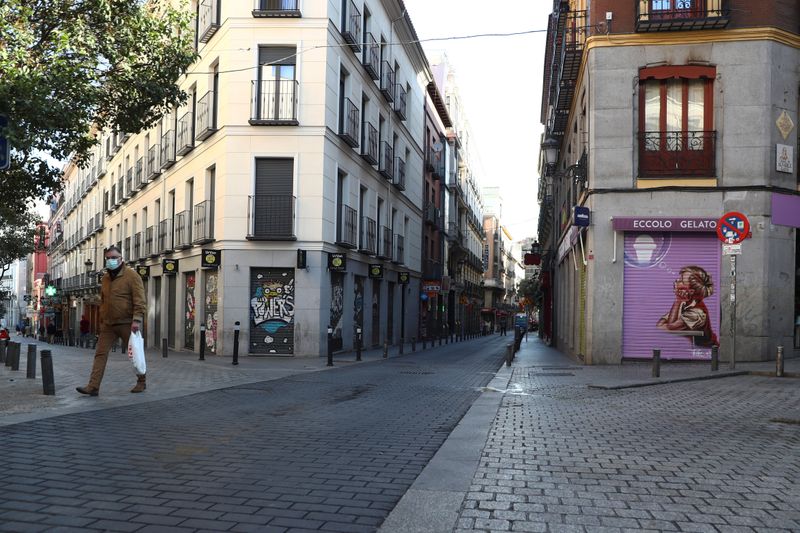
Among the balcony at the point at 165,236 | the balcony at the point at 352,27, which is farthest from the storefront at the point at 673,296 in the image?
the balcony at the point at 165,236

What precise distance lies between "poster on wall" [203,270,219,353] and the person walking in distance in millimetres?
12648

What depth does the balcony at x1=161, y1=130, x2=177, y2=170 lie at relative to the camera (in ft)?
88.2

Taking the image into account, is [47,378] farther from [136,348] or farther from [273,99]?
[273,99]

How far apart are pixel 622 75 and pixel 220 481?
14403mm

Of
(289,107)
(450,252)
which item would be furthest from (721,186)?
(450,252)

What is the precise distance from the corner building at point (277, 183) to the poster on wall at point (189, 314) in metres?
0.08

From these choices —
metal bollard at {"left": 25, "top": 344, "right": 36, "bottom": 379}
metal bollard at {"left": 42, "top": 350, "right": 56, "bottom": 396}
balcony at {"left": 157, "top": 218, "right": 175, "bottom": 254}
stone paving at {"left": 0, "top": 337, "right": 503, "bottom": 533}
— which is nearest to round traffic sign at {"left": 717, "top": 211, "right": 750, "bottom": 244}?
stone paving at {"left": 0, "top": 337, "right": 503, "bottom": 533}

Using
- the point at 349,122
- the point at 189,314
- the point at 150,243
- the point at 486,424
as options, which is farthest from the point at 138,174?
the point at 486,424

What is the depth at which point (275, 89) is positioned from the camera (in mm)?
21609

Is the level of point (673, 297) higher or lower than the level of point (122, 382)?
higher

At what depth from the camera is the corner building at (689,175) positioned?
15641mm

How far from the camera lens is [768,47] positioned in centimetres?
1570

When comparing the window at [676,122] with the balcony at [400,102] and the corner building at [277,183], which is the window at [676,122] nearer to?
the corner building at [277,183]

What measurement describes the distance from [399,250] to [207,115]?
39.1 feet
